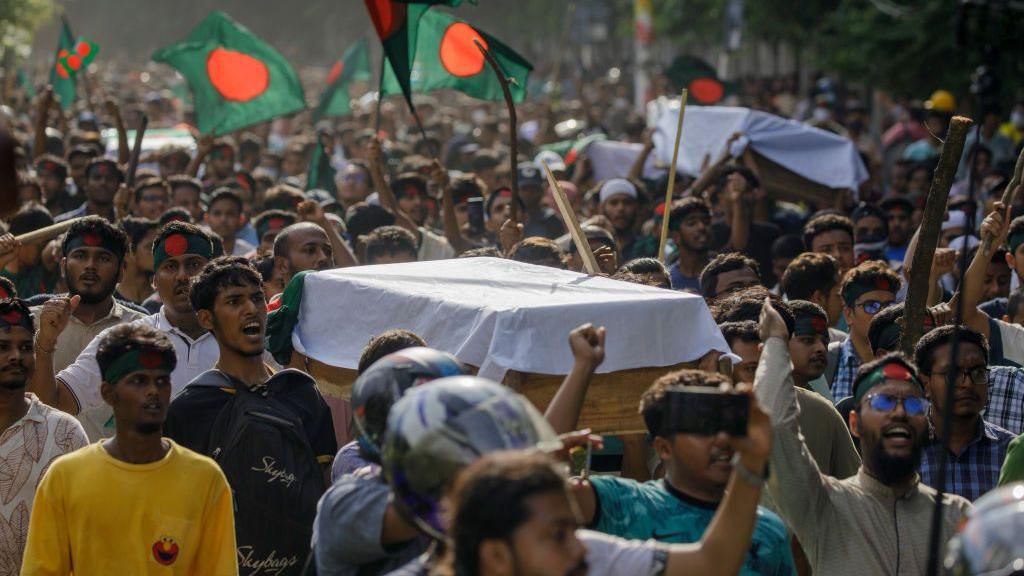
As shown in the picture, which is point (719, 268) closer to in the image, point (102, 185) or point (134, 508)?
point (134, 508)

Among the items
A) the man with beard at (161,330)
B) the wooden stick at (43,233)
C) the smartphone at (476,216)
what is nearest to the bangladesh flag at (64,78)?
the smartphone at (476,216)

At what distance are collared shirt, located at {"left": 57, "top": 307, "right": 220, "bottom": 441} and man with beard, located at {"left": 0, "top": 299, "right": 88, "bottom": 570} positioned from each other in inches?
20.0

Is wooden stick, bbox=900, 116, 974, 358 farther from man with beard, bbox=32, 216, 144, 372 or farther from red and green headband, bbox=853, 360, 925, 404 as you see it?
man with beard, bbox=32, 216, 144, 372

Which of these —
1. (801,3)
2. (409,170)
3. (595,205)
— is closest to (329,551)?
(595,205)

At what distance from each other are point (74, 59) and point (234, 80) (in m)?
4.86

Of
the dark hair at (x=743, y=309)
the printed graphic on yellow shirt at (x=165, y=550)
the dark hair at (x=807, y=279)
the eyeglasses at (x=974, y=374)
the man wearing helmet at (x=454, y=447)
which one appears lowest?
the dark hair at (x=807, y=279)

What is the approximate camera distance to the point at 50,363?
6145 millimetres

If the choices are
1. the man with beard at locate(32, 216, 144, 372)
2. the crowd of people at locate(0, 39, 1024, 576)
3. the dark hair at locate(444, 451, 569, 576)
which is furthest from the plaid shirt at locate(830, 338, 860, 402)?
the dark hair at locate(444, 451, 569, 576)

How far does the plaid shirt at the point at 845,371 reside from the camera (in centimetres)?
726

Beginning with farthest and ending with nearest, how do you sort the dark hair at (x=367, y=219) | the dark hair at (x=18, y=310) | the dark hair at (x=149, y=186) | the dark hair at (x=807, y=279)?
1. the dark hair at (x=149, y=186)
2. the dark hair at (x=367, y=219)
3. the dark hair at (x=807, y=279)
4. the dark hair at (x=18, y=310)

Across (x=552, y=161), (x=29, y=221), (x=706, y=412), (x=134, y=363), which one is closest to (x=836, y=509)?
(x=706, y=412)

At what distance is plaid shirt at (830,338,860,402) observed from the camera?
7258 millimetres

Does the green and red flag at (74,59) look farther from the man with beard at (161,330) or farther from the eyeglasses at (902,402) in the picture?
the eyeglasses at (902,402)

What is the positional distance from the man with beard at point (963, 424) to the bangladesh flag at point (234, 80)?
8124 millimetres
